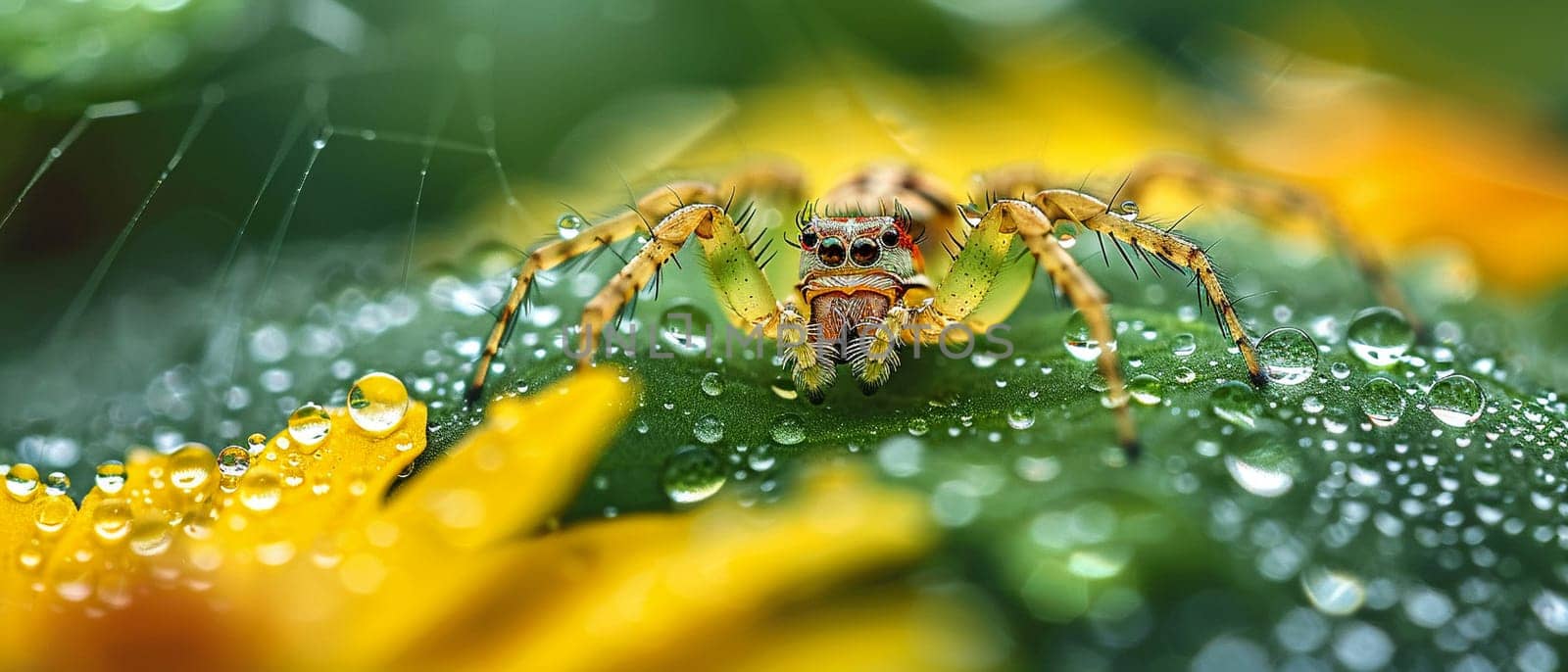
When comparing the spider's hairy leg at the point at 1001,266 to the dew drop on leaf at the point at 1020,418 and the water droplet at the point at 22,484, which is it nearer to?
the dew drop on leaf at the point at 1020,418

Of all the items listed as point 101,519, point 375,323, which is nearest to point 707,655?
point 101,519

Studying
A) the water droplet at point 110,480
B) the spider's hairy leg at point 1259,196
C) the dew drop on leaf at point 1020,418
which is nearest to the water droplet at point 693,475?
the dew drop on leaf at point 1020,418

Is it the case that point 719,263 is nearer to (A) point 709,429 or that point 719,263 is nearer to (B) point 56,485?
(A) point 709,429

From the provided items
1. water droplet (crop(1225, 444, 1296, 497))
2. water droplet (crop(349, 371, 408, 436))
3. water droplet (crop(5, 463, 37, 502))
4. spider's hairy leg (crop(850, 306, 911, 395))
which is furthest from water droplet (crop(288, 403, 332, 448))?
water droplet (crop(1225, 444, 1296, 497))

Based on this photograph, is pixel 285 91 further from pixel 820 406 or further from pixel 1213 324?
pixel 1213 324

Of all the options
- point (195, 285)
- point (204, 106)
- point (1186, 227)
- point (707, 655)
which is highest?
point (204, 106)

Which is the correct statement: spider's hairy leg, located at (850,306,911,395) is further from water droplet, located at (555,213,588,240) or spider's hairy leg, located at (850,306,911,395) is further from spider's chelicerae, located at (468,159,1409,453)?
water droplet, located at (555,213,588,240)
